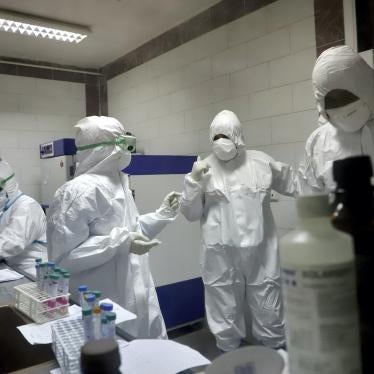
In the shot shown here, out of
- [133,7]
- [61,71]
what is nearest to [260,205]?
[133,7]

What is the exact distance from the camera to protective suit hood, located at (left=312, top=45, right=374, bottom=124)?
157cm

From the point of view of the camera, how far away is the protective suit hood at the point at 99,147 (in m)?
1.94

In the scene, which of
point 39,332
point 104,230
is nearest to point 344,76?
point 104,230

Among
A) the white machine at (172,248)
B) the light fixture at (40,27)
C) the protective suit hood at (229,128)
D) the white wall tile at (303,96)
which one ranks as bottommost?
the white machine at (172,248)

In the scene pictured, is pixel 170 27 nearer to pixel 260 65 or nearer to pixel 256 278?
pixel 260 65

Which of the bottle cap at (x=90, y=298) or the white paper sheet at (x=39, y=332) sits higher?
the bottle cap at (x=90, y=298)

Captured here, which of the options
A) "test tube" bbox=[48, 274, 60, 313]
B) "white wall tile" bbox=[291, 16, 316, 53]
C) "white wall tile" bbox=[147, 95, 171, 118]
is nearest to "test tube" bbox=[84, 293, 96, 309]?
"test tube" bbox=[48, 274, 60, 313]

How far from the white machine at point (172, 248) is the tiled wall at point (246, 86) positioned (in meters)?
0.47

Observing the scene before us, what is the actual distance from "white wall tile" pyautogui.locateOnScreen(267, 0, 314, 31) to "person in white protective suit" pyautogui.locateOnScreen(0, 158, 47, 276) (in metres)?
2.20

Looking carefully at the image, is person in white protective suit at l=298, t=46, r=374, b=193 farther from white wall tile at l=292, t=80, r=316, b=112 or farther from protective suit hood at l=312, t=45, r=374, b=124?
white wall tile at l=292, t=80, r=316, b=112

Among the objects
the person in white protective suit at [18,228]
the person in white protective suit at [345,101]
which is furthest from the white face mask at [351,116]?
the person in white protective suit at [18,228]

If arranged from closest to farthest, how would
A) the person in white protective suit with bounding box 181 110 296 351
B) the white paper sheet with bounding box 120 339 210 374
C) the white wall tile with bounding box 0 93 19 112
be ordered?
the white paper sheet with bounding box 120 339 210 374
the person in white protective suit with bounding box 181 110 296 351
the white wall tile with bounding box 0 93 19 112

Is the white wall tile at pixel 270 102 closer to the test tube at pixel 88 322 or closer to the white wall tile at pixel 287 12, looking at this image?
the white wall tile at pixel 287 12

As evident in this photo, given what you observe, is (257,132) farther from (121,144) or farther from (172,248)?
(121,144)
